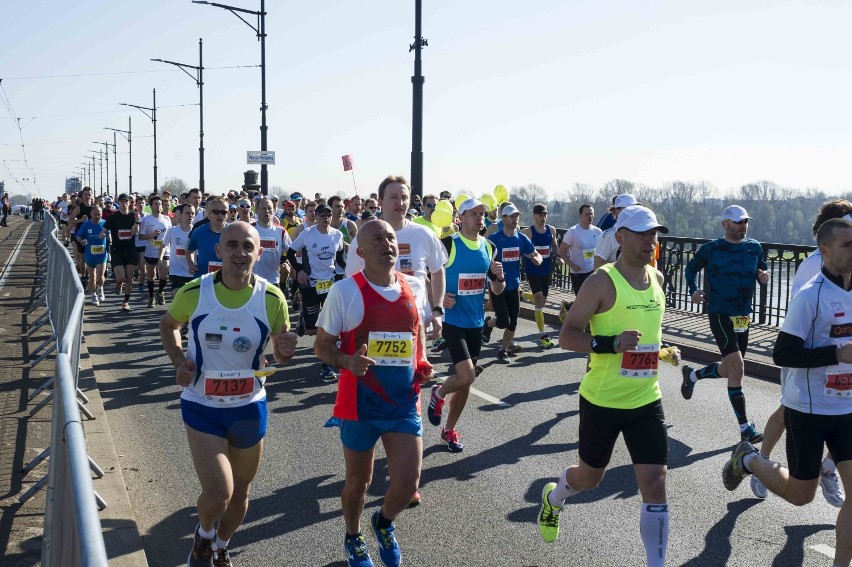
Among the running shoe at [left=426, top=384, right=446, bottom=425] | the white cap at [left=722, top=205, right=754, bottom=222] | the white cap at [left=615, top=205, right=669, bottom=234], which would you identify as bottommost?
the running shoe at [left=426, top=384, right=446, bottom=425]

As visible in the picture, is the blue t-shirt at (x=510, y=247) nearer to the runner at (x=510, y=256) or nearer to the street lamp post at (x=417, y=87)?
the runner at (x=510, y=256)

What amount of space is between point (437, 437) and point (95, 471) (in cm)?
278

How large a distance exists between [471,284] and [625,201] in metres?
3.37

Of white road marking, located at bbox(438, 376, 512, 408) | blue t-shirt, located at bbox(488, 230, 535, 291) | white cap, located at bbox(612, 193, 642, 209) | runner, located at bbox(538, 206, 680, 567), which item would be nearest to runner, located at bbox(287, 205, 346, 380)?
blue t-shirt, located at bbox(488, 230, 535, 291)

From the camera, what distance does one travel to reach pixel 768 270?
45.1 feet

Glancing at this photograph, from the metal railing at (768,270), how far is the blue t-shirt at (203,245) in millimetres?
6495

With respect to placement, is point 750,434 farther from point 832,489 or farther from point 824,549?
point 824,549

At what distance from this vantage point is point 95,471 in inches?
245

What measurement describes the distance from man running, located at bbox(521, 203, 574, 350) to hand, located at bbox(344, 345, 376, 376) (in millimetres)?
8376

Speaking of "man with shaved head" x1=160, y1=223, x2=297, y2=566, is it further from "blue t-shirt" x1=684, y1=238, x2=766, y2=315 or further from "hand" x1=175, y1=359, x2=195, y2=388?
"blue t-shirt" x1=684, y1=238, x2=766, y2=315

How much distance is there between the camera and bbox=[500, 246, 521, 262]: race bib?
10.9 m

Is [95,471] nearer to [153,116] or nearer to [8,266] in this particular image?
[8,266]

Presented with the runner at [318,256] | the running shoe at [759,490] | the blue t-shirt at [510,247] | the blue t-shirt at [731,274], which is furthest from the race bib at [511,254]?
the running shoe at [759,490]

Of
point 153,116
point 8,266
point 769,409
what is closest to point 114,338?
point 769,409
